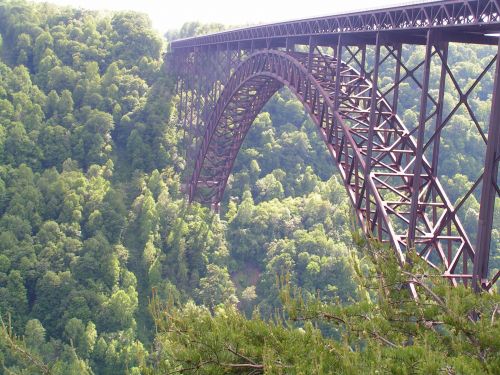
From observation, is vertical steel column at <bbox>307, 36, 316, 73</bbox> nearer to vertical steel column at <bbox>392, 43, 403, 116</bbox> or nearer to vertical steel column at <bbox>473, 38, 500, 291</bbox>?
vertical steel column at <bbox>392, 43, 403, 116</bbox>

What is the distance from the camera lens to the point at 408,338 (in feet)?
28.8

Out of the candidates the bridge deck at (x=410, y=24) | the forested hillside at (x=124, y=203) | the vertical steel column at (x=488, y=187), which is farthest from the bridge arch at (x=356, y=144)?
the forested hillside at (x=124, y=203)

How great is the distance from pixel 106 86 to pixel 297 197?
19375mm

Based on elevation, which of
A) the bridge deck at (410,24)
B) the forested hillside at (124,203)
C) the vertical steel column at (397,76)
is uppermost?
the bridge deck at (410,24)

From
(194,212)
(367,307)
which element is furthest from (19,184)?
(367,307)

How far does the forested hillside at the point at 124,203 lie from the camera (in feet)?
108

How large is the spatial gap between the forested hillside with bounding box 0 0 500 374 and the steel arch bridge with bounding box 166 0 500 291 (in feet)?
21.4

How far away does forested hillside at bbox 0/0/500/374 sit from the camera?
3306cm

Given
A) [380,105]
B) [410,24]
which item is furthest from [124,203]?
[410,24]

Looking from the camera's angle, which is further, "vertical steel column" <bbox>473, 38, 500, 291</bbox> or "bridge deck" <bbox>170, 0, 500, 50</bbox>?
"bridge deck" <bbox>170, 0, 500, 50</bbox>

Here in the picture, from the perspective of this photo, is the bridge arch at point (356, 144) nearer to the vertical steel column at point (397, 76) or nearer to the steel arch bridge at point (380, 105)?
the steel arch bridge at point (380, 105)

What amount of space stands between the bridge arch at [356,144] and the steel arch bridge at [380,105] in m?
0.05

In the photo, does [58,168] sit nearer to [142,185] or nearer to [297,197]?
[142,185]

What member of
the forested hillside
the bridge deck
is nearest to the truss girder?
the bridge deck
